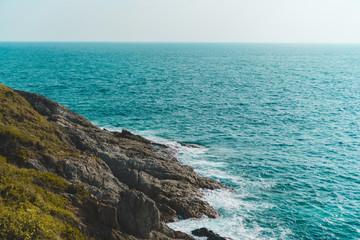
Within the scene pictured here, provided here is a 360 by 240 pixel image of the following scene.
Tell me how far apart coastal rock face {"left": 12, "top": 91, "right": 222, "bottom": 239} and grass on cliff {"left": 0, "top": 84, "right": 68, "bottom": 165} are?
1.14m

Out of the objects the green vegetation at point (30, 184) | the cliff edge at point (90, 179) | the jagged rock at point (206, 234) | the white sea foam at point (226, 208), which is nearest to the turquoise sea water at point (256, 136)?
the white sea foam at point (226, 208)

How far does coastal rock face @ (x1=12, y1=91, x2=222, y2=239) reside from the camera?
21.5 m

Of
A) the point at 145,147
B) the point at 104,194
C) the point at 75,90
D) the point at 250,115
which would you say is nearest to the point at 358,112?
the point at 250,115

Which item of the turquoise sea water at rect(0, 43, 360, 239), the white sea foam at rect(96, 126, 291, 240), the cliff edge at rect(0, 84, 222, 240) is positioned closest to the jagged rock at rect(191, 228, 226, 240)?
the white sea foam at rect(96, 126, 291, 240)

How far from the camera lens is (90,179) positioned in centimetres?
2753

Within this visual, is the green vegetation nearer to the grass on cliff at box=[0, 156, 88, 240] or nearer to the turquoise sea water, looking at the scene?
the grass on cliff at box=[0, 156, 88, 240]

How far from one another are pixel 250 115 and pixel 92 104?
4207 centimetres

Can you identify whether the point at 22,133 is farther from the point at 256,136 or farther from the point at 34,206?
the point at 256,136

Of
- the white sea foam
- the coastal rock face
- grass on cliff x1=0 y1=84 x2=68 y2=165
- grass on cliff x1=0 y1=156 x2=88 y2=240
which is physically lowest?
the white sea foam

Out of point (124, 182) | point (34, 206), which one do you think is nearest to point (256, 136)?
point (124, 182)

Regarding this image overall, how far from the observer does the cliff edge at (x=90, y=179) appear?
20109 millimetres

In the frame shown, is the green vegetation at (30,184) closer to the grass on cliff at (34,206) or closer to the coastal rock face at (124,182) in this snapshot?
the grass on cliff at (34,206)

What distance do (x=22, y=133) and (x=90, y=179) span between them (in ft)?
26.7

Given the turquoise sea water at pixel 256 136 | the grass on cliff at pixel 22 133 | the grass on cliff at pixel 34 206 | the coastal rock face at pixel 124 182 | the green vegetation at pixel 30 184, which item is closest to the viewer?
the grass on cliff at pixel 34 206
